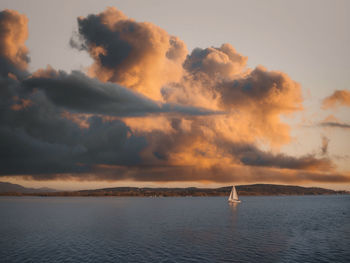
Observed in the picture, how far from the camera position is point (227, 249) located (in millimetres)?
63219

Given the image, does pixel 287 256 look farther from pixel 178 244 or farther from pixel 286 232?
pixel 286 232

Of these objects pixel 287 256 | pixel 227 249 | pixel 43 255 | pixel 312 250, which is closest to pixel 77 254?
pixel 43 255

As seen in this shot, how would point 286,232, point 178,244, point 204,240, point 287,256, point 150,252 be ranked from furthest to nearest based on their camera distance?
point 286,232 < point 204,240 < point 178,244 < point 150,252 < point 287,256

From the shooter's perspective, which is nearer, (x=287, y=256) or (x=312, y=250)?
(x=287, y=256)

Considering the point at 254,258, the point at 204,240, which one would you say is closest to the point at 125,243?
the point at 204,240

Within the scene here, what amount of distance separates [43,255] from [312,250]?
171ft

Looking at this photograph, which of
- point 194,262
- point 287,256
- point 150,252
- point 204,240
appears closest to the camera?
point 194,262

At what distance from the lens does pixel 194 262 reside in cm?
5256

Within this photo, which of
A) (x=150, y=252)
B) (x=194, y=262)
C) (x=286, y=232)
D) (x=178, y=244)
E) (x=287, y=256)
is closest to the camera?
(x=194, y=262)

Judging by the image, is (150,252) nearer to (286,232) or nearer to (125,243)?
(125,243)

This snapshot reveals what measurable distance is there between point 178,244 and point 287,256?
23550 mm

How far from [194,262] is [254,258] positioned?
36.3 ft

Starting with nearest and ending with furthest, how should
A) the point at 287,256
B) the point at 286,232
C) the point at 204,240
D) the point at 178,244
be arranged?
the point at 287,256 < the point at 178,244 < the point at 204,240 < the point at 286,232

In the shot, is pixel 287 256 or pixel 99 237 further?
pixel 99 237
